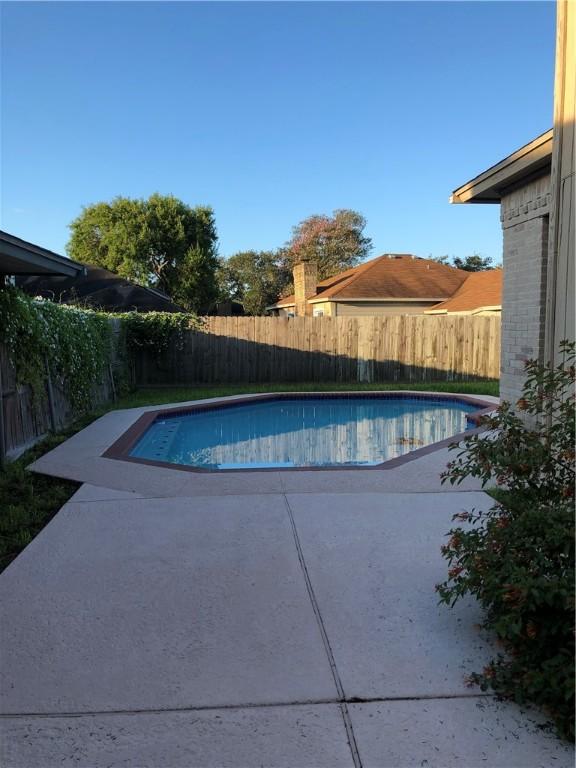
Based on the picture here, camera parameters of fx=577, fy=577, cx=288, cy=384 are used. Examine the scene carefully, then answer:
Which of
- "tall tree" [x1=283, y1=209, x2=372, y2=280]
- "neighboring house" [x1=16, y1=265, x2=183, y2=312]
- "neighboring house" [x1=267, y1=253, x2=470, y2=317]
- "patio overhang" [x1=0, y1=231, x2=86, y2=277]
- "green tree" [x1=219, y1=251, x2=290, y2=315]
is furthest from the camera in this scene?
"green tree" [x1=219, y1=251, x2=290, y2=315]

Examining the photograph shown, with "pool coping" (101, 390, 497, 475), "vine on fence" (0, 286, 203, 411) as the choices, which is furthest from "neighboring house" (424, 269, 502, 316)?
"vine on fence" (0, 286, 203, 411)

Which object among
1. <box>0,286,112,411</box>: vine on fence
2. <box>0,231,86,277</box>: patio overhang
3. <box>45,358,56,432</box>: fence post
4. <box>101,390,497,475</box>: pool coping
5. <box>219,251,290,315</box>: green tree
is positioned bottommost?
<box>101,390,497,475</box>: pool coping

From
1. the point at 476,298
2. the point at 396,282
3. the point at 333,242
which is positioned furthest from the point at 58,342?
the point at 333,242

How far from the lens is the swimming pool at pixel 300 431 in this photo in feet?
27.9

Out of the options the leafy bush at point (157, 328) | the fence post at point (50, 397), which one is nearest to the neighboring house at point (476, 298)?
the leafy bush at point (157, 328)

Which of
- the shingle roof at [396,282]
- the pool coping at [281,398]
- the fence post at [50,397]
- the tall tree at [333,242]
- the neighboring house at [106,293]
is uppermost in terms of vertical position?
the tall tree at [333,242]

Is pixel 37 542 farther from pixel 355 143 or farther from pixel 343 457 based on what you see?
pixel 355 143

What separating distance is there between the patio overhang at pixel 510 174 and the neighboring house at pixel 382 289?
18091mm

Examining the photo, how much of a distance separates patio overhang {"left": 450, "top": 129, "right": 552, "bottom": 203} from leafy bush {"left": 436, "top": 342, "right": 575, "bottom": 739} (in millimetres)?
3028

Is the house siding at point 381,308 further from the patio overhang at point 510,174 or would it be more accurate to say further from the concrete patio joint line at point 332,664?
the concrete patio joint line at point 332,664

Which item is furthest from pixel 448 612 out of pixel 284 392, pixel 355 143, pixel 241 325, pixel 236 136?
pixel 236 136

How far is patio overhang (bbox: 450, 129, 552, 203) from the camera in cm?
498

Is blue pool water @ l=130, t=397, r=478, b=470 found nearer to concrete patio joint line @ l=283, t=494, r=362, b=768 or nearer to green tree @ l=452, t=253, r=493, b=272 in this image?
concrete patio joint line @ l=283, t=494, r=362, b=768

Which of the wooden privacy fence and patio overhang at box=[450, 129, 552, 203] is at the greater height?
patio overhang at box=[450, 129, 552, 203]
